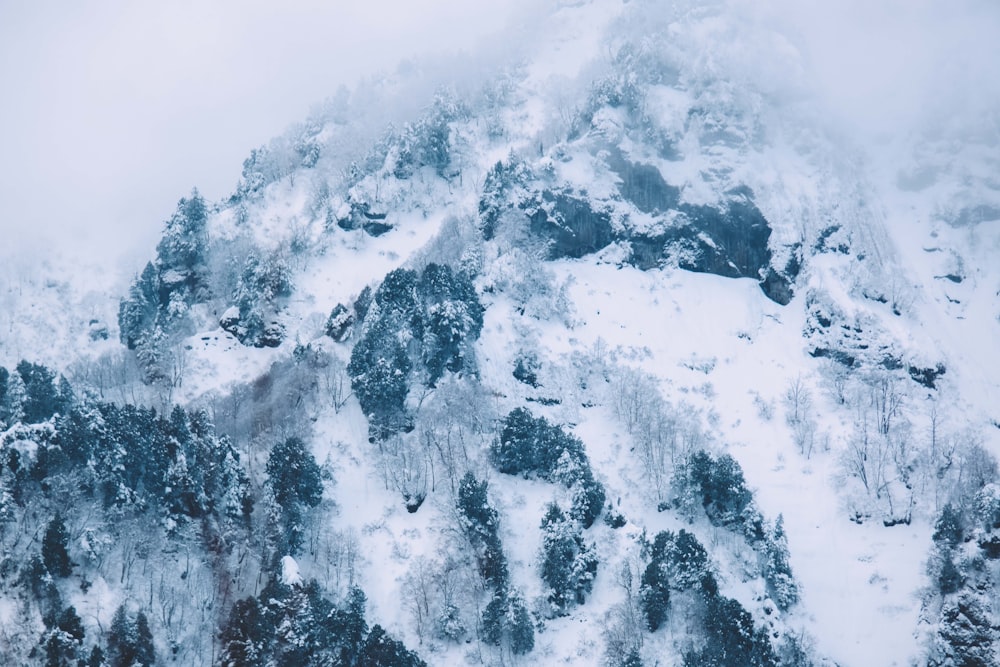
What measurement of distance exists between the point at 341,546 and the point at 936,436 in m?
65.7

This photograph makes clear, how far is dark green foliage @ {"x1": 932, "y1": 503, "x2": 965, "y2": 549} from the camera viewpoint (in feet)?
258

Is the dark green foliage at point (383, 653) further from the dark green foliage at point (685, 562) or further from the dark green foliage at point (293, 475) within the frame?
the dark green foliage at point (685, 562)

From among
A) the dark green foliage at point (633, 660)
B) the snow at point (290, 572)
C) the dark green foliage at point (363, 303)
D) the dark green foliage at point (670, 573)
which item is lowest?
the dark green foliage at point (633, 660)

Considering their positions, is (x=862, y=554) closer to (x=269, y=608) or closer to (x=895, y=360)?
(x=895, y=360)

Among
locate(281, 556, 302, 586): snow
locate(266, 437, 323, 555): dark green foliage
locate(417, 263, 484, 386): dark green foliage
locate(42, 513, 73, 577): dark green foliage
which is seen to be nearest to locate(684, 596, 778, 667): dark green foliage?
locate(281, 556, 302, 586): snow

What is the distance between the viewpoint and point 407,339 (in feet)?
315

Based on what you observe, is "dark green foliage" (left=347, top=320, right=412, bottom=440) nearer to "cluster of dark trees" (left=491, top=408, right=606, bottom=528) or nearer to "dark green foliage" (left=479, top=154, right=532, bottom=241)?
"cluster of dark trees" (left=491, top=408, right=606, bottom=528)

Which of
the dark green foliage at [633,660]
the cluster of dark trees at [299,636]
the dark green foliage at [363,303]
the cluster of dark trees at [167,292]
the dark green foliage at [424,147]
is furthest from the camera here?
the dark green foliage at [424,147]

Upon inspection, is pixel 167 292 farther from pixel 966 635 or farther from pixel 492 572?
pixel 966 635

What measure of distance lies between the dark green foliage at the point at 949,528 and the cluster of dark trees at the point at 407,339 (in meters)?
51.3

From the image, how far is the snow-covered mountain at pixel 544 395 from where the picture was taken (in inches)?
2908

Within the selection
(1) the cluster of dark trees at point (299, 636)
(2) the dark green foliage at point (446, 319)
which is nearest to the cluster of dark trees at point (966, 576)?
(1) the cluster of dark trees at point (299, 636)

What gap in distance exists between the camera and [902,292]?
11431cm

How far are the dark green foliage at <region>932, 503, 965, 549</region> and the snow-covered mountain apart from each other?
0.47 m
